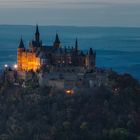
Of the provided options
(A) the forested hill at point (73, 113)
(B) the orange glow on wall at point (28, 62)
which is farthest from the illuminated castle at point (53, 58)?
(A) the forested hill at point (73, 113)

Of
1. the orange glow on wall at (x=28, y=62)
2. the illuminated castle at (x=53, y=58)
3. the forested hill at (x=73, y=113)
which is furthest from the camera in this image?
the orange glow on wall at (x=28, y=62)

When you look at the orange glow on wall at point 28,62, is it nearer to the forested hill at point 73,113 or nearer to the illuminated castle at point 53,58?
the illuminated castle at point 53,58

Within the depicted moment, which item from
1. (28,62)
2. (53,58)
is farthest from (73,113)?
(28,62)

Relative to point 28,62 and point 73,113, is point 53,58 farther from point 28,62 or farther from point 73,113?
point 73,113

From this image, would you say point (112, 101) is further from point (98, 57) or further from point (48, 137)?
point (98, 57)

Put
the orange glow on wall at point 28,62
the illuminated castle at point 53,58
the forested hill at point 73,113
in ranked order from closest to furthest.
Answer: the forested hill at point 73,113
the illuminated castle at point 53,58
the orange glow on wall at point 28,62

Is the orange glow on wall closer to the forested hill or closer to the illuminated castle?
the illuminated castle

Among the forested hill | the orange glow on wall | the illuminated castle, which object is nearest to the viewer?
the forested hill

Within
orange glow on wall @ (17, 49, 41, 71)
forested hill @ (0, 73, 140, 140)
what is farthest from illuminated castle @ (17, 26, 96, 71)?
forested hill @ (0, 73, 140, 140)

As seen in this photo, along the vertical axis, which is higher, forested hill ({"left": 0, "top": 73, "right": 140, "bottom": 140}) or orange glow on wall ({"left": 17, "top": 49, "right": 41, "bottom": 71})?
orange glow on wall ({"left": 17, "top": 49, "right": 41, "bottom": 71})
